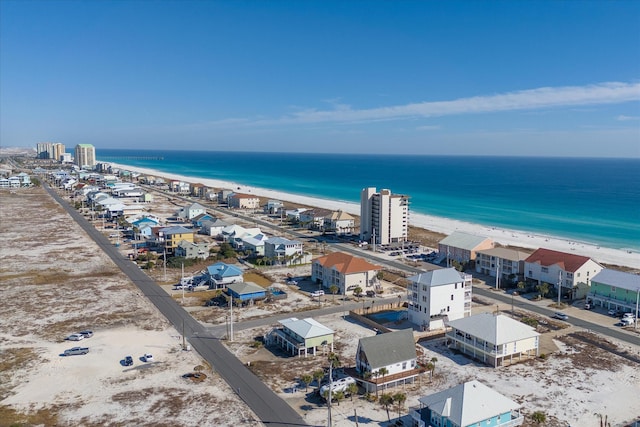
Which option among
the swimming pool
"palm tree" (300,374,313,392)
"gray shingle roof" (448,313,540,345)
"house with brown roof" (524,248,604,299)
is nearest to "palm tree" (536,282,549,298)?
"house with brown roof" (524,248,604,299)

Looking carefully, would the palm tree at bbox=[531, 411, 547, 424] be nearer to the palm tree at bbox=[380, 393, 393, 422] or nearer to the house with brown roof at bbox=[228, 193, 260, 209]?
the palm tree at bbox=[380, 393, 393, 422]

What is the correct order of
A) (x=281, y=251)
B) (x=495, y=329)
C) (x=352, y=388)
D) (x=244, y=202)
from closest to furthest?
1. (x=352, y=388)
2. (x=495, y=329)
3. (x=281, y=251)
4. (x=244, y=202)

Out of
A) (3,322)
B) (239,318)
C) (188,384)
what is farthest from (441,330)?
(3,322)

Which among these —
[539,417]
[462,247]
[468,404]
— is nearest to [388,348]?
[468,404]

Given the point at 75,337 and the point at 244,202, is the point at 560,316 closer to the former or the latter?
the point at 75,337

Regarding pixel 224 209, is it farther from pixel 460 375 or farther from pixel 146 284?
pixel 460 375
